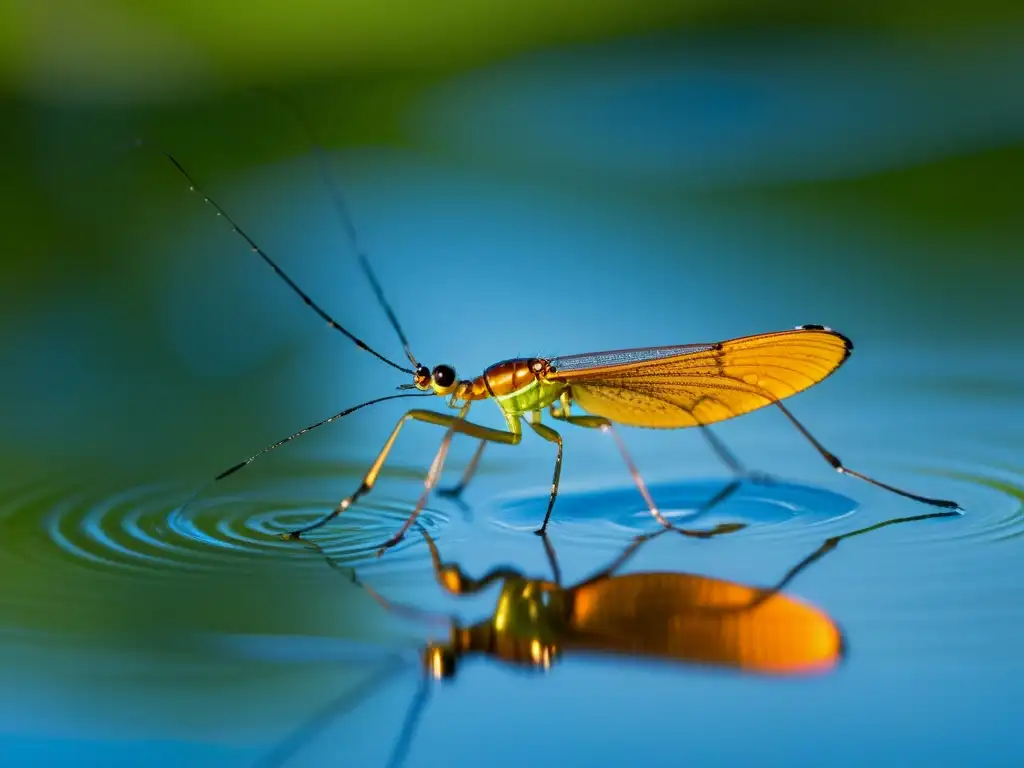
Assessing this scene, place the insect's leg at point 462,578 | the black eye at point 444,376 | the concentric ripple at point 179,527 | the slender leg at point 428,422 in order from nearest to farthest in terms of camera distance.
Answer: the insect's leg at point 462,578 → the concentric ripple at point 179,527 → the slender leg at point 428,422 → the black eye at point 444,376

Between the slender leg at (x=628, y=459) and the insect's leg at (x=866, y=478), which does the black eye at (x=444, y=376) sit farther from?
the insect's leg at (x=866, y=478)

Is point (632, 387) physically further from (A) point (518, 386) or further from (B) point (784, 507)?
(B) point (784, 507)

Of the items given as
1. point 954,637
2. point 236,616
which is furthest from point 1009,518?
point 236,616

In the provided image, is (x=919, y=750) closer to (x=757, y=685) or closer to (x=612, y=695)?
(x=757, y=685)

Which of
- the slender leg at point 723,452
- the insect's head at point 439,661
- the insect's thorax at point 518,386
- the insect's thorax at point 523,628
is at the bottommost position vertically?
the insect's head at point 439,661

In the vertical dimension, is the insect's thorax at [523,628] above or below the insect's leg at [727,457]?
below

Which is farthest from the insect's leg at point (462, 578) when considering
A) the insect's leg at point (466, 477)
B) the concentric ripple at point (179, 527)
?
the insect's leg at point (466, 477)

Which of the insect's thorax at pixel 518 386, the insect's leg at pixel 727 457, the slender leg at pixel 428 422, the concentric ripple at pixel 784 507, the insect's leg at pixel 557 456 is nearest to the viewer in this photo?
the concentric ripple at pixel 784 507

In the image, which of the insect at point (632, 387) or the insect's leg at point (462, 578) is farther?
the insect at point (632, 387)
